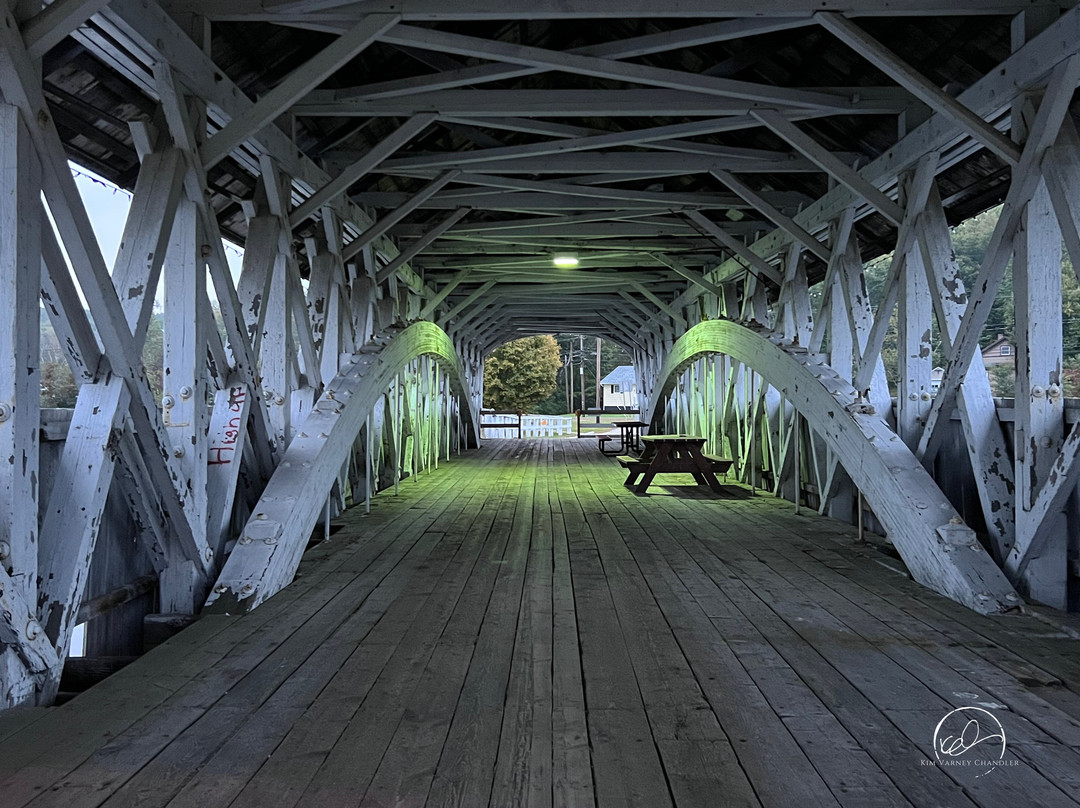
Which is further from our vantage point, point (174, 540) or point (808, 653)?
point (174, 540)

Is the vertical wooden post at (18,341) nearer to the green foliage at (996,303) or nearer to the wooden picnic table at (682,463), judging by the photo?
the green foliage at (996,303)

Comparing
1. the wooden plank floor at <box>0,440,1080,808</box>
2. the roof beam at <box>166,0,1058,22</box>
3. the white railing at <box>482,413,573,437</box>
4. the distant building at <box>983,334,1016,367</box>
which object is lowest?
the wooden plank floor at <box>0,440,1080,808</box>

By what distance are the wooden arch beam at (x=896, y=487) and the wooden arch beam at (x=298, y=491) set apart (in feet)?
10.7

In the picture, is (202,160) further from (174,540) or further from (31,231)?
(174,540)

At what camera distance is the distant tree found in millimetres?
36094

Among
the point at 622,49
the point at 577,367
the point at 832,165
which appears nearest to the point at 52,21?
the point at 622,49

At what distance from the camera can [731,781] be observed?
211 cm

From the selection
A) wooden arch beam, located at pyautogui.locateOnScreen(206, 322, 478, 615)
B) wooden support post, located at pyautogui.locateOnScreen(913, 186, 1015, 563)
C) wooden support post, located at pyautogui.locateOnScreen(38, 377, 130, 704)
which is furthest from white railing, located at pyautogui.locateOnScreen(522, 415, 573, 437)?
wooden support post, located at pyautogui.locateOnScreen(38, 377, 130, 704)

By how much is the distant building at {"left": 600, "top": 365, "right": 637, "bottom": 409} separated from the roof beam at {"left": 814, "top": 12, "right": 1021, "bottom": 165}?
105 ft

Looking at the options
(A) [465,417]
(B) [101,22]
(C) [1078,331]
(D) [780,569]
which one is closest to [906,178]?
(D) [780,569]

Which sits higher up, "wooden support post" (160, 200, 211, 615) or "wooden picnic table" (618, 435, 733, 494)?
"wooden support post" (160, 200, 211, 615)

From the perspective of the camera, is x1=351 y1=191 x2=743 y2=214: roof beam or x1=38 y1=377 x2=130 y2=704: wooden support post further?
x1=351 y1=191 x2=743 y2=214: roof beam

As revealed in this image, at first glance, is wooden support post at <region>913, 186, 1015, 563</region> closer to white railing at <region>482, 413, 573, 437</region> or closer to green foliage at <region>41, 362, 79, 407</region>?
green foliage at <region>41, 362, 79, 407</region>

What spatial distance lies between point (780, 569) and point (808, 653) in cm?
168
